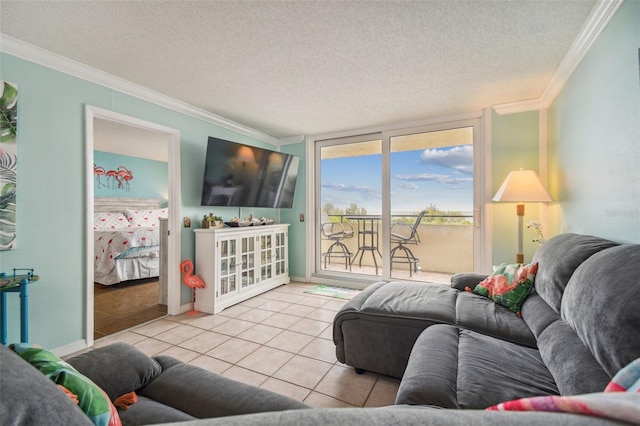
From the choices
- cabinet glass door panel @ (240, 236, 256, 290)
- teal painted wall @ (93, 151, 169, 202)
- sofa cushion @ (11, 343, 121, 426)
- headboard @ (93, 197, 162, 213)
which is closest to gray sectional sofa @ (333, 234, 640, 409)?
sofa cushion @ (11, 343, 121, 426)

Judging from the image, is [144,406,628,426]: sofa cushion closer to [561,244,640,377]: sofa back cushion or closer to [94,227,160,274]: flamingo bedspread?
[561,244,640,377]: sofa back cushion

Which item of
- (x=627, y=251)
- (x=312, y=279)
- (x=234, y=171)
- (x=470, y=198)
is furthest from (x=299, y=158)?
(x=627, y=251)

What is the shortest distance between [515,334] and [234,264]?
287cm

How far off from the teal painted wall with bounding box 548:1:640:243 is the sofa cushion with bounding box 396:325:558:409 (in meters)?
0.98

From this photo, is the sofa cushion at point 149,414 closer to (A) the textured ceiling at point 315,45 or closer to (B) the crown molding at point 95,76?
(A) the textured ceiling at point 315,45

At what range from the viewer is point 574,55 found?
2145mm

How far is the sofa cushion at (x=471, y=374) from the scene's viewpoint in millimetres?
1057

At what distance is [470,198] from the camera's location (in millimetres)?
3650

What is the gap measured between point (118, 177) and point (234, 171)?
12.4 feet

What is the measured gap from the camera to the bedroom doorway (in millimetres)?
2461

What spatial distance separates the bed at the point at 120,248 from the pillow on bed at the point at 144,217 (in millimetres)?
26

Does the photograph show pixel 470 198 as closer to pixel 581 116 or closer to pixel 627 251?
pixel 581 116

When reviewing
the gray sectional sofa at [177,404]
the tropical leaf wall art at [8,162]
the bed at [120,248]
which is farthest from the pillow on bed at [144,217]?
the gray sectional sofa at [177,404]

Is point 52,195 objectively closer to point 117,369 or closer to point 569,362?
point 117,369
